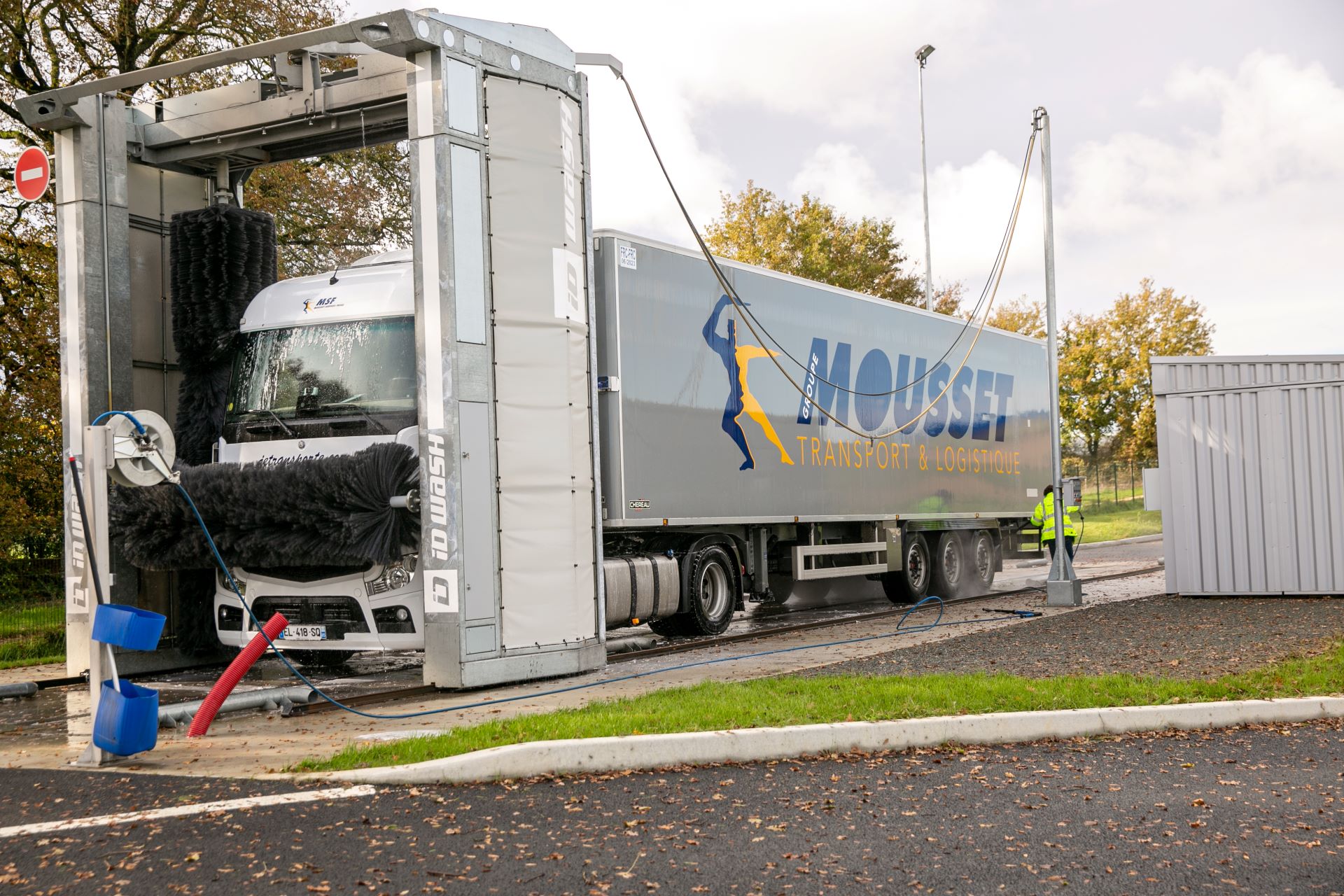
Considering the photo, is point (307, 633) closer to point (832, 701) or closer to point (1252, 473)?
point (832, 701)

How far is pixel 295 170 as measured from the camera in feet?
69.2

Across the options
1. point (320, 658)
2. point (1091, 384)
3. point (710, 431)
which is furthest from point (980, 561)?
point (1091, 384)

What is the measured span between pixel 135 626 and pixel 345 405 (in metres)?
3.23

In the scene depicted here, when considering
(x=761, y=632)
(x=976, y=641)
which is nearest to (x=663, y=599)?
(x=761, y=632)

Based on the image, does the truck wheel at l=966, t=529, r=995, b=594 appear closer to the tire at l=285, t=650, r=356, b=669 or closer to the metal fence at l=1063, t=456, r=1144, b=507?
the tire at l=285, t=650, r=356, b=669

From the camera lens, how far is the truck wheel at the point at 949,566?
17.9 m

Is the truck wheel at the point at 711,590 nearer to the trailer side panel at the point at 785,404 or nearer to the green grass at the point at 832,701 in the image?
the trailer side panel at the point at 785,404

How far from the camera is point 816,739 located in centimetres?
696

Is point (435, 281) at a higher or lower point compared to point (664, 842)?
higher

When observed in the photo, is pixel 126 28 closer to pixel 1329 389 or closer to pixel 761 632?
pixel 761 632

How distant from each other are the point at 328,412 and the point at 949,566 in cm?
1093

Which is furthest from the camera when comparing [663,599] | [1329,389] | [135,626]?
[1329,389]

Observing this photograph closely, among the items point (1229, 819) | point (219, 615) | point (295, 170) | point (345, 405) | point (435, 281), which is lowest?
point (1229, 819)

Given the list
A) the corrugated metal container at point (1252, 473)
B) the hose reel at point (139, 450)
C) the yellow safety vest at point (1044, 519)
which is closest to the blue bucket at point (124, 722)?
the hose reel at point (139, 450)
